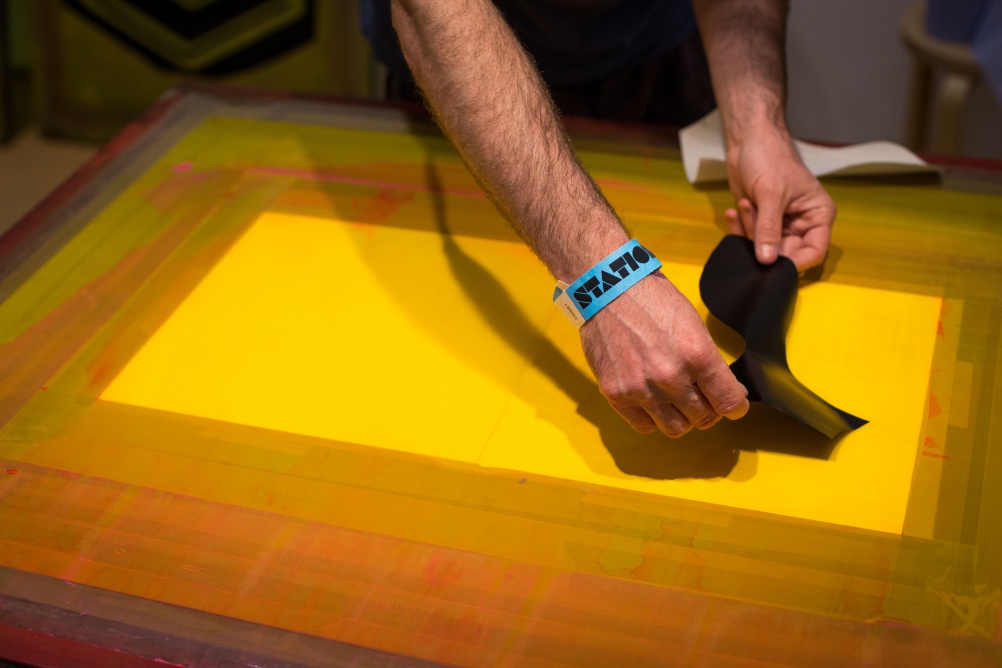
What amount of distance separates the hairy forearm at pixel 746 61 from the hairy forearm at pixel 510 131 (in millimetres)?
325

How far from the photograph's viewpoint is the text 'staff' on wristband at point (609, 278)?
2.89 ft

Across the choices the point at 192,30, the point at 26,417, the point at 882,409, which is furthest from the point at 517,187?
the point at 192,30

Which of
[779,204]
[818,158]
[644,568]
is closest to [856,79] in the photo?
[818,158]

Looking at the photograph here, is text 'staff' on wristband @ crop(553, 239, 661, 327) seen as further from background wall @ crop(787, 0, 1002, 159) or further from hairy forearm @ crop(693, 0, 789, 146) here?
background wall @ crop(787, 0, 1002, 159)

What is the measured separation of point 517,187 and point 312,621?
1.45ft

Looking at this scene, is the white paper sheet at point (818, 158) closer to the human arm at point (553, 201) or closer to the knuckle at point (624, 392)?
the human arm at point (553, 201)

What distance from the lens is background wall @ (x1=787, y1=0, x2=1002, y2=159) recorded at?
7.30 ft

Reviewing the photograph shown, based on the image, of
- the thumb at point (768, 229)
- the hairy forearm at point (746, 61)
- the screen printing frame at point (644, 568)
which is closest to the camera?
the screen printing frame at point (644, 568)

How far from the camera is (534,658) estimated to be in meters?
0.70

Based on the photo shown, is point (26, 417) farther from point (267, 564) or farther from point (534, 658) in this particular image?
point (534, 658)

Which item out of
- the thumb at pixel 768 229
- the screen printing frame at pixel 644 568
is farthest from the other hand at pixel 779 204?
the screen printing frame at pixel 644 568

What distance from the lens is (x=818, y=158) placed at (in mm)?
1221

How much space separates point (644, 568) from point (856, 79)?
6.18 ft

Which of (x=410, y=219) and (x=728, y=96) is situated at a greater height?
(x=728, y=96)
